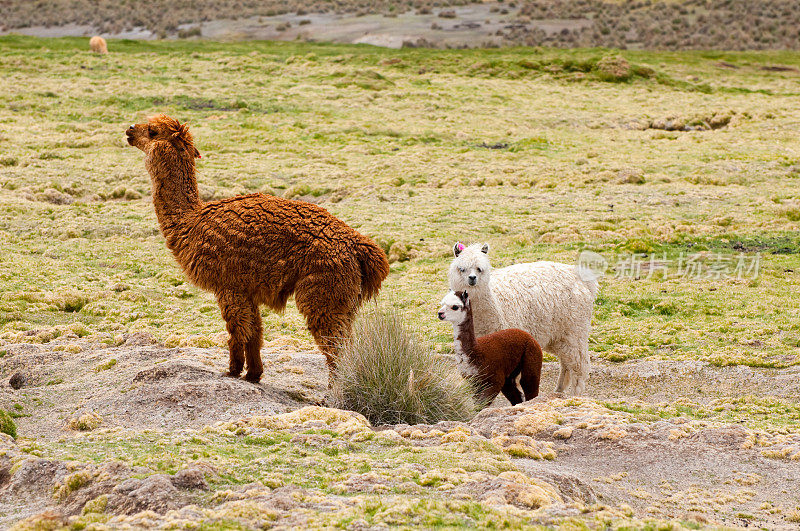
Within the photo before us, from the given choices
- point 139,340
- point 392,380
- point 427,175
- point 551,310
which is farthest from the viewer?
point 427,175

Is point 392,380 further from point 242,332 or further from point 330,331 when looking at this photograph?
point 242,332

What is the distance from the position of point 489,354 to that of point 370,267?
1.40 metres

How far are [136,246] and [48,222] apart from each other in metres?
2.14

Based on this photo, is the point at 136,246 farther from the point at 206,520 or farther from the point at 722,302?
the point at 206,520

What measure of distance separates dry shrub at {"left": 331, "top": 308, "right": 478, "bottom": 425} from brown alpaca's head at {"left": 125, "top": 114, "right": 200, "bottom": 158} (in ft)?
8.16

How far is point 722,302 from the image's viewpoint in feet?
42.3

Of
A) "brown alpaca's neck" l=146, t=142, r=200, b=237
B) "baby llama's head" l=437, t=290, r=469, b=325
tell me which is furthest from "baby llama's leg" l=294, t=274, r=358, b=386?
"brown alpaca's neck" l=146, t=142, r=200, b=237

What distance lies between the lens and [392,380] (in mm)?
7754

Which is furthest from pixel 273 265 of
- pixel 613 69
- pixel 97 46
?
pixel 97 46

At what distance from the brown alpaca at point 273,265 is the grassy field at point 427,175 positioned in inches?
72.0

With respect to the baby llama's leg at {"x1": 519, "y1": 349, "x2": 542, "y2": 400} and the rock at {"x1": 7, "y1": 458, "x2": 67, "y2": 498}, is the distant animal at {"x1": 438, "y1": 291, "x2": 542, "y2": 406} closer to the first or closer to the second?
the baby llama's leg at {"x1": 519, "y1": 349, "x2": 542, "y2": 400}

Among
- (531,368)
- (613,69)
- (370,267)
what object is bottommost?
(531,368)

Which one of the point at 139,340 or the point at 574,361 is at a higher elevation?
the point at 139,340

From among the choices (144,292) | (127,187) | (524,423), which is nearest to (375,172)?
(127,187)
